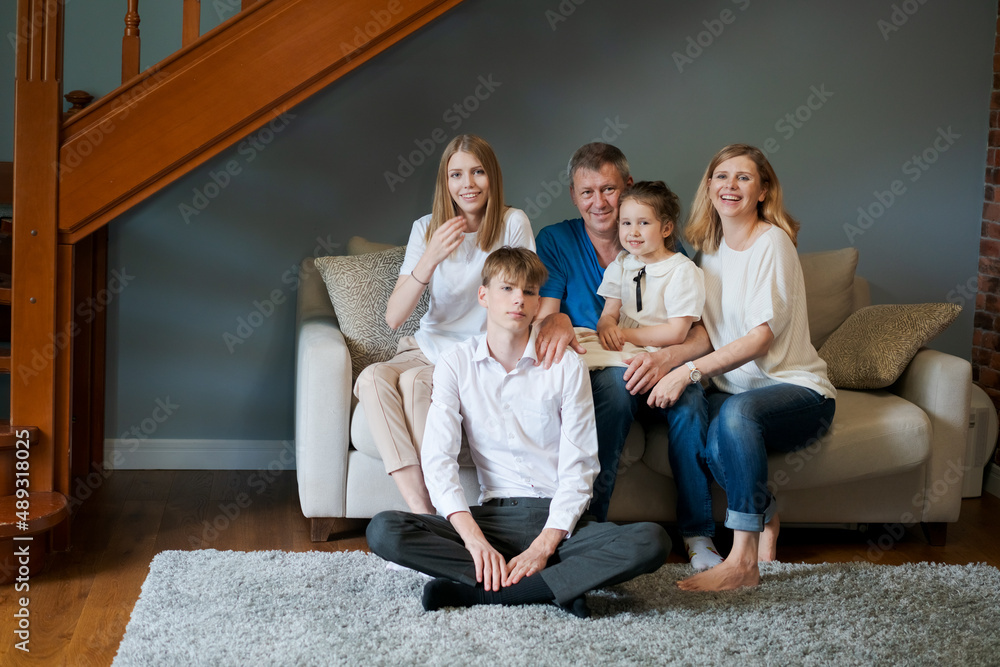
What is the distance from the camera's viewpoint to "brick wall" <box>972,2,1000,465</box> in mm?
3332

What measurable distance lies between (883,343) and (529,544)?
4.21 ft

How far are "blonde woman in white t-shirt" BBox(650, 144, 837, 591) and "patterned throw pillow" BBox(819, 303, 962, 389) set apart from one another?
0.28 metres

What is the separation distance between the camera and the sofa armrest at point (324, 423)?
2.44 m

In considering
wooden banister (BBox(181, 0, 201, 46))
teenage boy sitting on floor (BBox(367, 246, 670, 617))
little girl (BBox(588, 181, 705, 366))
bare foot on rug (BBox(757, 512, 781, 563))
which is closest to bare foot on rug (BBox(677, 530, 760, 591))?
bare foot on rug (BBox(757, 512, 781, 563))

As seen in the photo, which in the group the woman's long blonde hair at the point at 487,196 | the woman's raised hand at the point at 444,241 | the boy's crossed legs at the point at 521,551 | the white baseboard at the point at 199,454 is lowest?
the white baseboard at the point at 199,454

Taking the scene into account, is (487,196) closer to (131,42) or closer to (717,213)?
(717,213)

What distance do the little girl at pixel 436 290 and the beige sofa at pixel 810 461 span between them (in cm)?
11

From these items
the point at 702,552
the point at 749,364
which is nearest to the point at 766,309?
the point at 749,364

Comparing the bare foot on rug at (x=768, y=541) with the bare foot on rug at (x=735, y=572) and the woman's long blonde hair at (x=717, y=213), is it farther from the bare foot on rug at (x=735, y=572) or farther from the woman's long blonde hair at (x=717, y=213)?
the woman's long blonde hair at (x=717, y=213)

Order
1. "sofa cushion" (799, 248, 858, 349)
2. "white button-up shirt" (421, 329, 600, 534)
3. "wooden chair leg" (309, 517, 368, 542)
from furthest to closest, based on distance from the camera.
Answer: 1. "sofa cushion" (799, 248, 858, 349)
2. "wooden chair leg" (309, 517, 368, 542)
3. "white button-up shirt" (421, 329, 600, 534)

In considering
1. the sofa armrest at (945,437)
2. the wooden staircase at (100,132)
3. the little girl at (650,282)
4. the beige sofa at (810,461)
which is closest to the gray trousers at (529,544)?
the beige sofa at (810,461)

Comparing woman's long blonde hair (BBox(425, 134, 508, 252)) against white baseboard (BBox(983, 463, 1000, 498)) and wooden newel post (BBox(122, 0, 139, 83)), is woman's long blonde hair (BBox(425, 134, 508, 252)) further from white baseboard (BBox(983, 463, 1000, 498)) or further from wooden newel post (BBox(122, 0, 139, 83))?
white baseboard (BBox(983, 463, 1000, 498))

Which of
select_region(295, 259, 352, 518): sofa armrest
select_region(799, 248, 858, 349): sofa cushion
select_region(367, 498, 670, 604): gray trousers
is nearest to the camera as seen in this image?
select_region(367, 498, 670, 604): gray trousers

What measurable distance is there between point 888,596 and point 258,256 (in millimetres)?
2186
